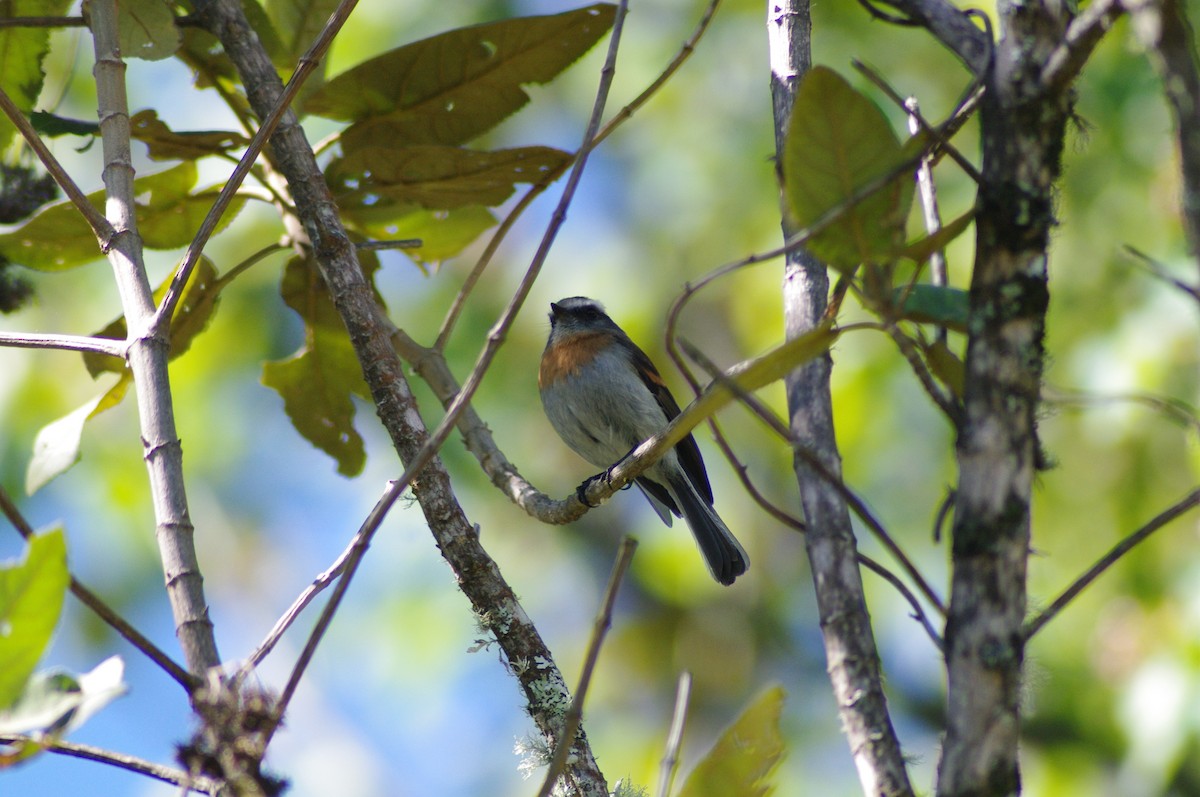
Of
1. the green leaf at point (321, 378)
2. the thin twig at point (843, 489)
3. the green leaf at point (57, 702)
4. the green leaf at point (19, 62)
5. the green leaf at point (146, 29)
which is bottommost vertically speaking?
the green leaf at point (57, 702)

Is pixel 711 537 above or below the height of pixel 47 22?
above

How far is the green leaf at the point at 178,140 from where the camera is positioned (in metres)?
2.98

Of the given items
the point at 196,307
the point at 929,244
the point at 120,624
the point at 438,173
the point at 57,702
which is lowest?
the point at 57,702

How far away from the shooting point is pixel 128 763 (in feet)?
4.86

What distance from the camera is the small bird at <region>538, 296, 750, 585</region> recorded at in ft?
18.2

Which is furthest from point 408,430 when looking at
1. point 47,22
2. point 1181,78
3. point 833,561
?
point 1181,78

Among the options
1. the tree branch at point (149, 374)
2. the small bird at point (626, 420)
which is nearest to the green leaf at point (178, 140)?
the tree branch at point (149, 374)

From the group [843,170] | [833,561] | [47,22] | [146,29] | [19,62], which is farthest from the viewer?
[19,62]

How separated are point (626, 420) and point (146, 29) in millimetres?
3337

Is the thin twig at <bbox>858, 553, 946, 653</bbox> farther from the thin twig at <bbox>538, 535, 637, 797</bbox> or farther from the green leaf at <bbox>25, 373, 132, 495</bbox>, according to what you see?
the green leaf at <bbox>25, 373, 132, 495</bbox>

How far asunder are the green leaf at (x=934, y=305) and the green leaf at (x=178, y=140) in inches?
87.9

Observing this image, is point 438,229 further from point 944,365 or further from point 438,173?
point 944,365

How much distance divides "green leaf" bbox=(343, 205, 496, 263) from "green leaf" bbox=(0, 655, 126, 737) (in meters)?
2.22

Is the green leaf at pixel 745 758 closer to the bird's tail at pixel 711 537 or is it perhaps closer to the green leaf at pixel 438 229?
the green leaf at pixel 438 229
